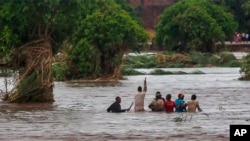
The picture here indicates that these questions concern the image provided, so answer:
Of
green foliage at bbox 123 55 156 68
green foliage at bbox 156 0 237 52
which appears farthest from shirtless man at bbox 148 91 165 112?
green foliage at bbox 156 0 237 52

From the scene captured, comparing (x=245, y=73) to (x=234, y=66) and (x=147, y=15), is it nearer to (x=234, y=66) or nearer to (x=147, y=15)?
(x=234, y=66)

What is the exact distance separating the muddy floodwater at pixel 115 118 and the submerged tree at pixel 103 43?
560cm

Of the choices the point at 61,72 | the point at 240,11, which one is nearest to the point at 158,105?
the point at 61,72

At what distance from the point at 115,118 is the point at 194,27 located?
141 ft

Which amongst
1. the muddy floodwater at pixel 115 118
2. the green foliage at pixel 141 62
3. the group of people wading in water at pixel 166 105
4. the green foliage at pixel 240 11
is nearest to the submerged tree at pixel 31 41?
the muddy floodwater at pixel 115 118

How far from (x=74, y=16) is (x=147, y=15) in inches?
2904

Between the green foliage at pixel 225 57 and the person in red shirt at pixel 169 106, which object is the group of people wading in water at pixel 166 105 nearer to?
the person in red shirt at pixel 169 106

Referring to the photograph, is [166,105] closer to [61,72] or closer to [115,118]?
[115,118]

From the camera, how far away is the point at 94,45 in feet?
155

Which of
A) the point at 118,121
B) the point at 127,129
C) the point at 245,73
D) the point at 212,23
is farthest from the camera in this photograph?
the point at 212,23

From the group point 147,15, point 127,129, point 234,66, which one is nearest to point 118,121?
point 127,129

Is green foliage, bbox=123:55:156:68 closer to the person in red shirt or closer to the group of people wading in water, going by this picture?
the group of people wading in water

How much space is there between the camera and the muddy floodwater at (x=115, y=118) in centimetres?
2217

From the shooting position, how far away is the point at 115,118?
26.7 m
